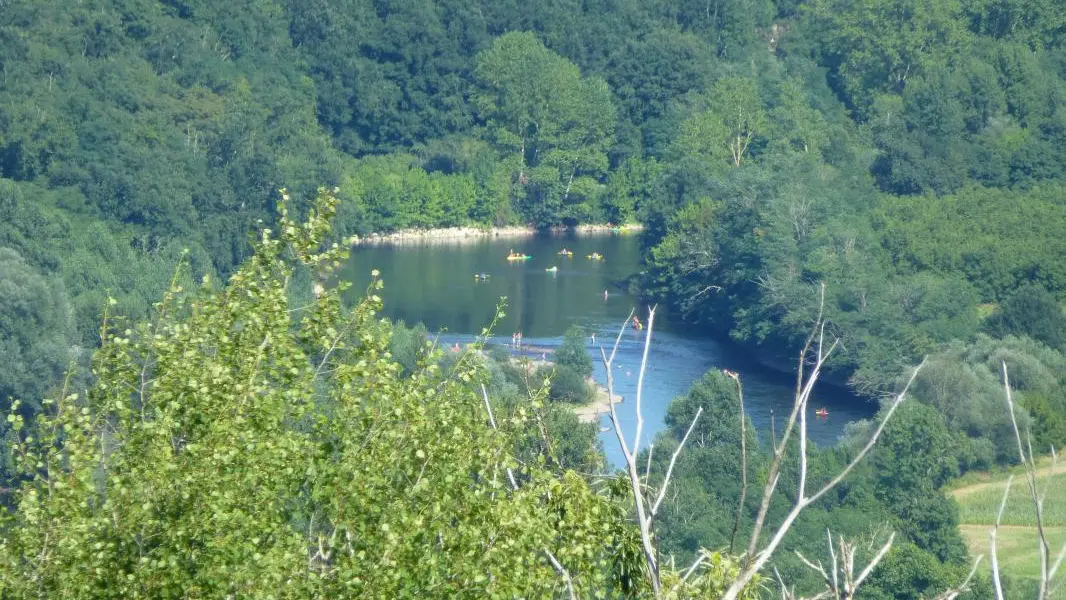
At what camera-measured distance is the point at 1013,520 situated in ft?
95.0

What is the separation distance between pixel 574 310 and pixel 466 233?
18176mm

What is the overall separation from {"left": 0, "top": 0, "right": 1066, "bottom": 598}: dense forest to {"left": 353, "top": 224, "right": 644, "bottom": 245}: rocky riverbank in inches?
14.8

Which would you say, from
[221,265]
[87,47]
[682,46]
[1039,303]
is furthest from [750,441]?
[682,46]

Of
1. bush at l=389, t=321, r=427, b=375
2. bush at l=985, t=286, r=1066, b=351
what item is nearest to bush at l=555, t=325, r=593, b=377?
bush at l=389, t=321, r=427, b=375

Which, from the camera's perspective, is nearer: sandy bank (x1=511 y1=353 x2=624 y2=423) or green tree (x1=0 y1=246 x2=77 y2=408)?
green tree (x1=0 y1=246 x2=77 y2=408)

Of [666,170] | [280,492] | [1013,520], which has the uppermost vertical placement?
[280,492]

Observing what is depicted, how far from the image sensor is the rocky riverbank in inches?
2564

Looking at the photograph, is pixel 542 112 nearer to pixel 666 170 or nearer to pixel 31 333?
pixel 666 170

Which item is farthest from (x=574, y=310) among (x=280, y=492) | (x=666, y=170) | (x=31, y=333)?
(x=280, y=492)

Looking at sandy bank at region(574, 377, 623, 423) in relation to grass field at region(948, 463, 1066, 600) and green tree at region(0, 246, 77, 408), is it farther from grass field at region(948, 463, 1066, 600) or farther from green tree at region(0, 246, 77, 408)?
green tree at region(0, 246, 77, 408)

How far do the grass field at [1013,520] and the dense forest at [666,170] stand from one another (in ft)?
2.06

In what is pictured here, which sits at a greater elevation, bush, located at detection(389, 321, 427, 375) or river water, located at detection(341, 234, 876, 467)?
bush, located at detection(389, 321, 427, 375)

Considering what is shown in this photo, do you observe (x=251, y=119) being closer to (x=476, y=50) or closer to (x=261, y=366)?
(x=476, y=50)

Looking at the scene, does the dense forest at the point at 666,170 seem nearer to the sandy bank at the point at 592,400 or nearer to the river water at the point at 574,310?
the sandy bank at the point at 592,400
